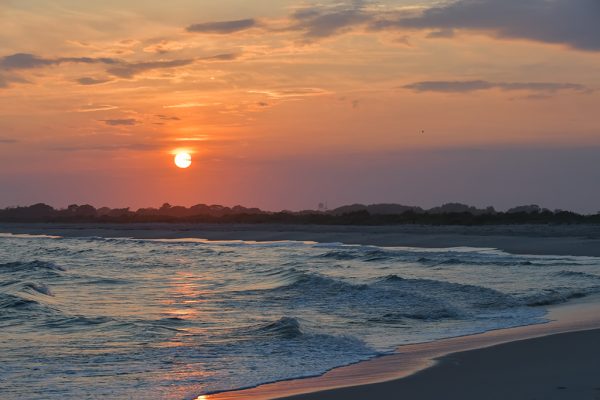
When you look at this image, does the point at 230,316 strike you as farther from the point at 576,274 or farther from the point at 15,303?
the point at 576,274

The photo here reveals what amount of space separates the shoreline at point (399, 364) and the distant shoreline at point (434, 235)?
74.8ft

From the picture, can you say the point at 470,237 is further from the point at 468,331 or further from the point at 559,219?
the point at 468,331

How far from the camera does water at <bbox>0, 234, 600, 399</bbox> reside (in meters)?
10.8

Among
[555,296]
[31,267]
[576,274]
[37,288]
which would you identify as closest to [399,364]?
[555,296]

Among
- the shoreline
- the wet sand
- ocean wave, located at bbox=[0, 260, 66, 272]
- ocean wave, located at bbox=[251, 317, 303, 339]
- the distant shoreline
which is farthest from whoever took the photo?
the distant shoreline

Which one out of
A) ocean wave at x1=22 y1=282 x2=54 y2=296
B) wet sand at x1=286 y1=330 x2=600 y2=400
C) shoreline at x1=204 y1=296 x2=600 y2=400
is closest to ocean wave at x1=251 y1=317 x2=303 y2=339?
shoreline at x1=204 y1=296 x2=600 y2=400

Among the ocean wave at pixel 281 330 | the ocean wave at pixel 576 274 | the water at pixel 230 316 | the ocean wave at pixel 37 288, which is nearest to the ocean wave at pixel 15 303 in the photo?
the water at pixel 230 316

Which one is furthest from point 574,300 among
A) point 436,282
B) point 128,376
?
point 128,376

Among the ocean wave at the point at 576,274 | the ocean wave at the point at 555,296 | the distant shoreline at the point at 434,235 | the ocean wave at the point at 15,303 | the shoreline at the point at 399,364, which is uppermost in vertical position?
the distant shoreline at the point at 434,235

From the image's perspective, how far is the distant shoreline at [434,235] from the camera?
39688 millimetres

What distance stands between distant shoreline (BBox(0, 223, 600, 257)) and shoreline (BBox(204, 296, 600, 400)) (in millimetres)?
22786

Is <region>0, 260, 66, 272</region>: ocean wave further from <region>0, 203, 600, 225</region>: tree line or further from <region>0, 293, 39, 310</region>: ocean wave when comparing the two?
<region>0, 203, 600, 225</region>: tree line

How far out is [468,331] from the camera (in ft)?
47.9

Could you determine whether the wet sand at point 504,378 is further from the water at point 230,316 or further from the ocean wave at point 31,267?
the ocean wave at point 31,267
